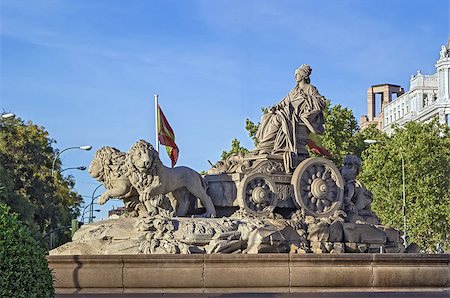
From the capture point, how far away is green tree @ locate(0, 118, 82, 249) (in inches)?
1889

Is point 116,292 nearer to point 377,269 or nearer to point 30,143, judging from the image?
point 377,269

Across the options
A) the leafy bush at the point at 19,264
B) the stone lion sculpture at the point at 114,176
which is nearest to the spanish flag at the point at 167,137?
the stone lion sculpture at the point at 114,176

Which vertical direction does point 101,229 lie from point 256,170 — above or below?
below

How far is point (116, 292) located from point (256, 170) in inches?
220

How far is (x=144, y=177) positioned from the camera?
2012cm

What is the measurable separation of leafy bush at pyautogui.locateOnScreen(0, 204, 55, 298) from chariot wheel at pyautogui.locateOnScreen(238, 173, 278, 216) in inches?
368

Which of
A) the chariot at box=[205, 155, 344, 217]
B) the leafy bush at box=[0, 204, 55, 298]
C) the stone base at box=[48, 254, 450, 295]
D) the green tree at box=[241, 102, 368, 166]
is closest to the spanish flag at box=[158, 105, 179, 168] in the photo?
the chariot at box=[205, 155, 344, 217]

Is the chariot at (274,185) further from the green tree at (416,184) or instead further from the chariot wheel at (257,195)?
the green tree at (416,184)

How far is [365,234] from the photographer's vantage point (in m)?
20.9

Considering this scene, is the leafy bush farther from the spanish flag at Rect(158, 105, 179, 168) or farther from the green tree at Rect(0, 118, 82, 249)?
the green tree at Rect(0, 118, 82, 249)

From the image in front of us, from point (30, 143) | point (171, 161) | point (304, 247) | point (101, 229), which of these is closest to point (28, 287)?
point (101, 229)

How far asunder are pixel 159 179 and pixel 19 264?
8.53 meters

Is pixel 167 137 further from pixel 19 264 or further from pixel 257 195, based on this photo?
pixel 19 264

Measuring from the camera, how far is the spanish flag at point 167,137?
26016mm
